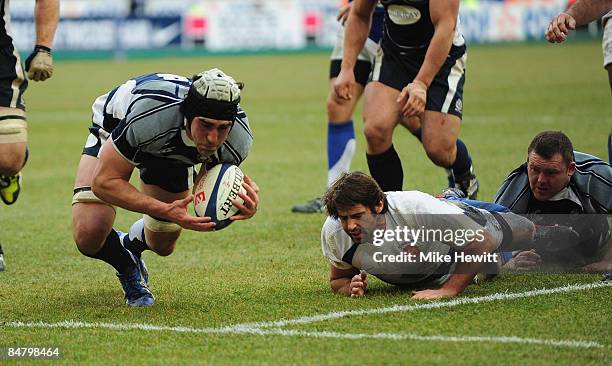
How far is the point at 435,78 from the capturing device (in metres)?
8.09

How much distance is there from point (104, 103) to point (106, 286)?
1153 millimetres

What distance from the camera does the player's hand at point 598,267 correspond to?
680cm

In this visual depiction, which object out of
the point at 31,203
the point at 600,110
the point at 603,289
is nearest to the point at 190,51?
the point at 600,110

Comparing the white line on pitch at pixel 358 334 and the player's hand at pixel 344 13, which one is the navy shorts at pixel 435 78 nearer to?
the player's hand at pixel 344 13

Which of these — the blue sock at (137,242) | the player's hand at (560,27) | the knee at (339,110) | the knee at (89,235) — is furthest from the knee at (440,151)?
the knee at (89,235)

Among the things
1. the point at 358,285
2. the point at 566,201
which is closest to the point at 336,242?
the point at 358,285

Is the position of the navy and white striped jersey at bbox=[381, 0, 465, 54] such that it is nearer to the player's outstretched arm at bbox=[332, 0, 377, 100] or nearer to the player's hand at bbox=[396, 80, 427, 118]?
the player's outstretched arm at bbox=[332, 0, 377, 100]

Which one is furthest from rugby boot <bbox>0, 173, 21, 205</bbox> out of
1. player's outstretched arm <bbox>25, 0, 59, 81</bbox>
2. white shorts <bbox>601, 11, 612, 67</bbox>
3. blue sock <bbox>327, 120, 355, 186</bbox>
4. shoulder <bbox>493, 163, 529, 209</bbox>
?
white shorts <bbox>601, 11, 612, 67</bbox>

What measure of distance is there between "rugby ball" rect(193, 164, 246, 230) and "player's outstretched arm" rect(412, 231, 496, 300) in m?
1.12

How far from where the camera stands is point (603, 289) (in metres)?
6.28

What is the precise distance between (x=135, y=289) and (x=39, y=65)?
1.81 metres

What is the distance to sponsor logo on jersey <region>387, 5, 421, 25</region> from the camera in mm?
7980

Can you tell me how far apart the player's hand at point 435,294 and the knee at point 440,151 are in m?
2.00

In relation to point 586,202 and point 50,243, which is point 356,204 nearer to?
point 586,202
